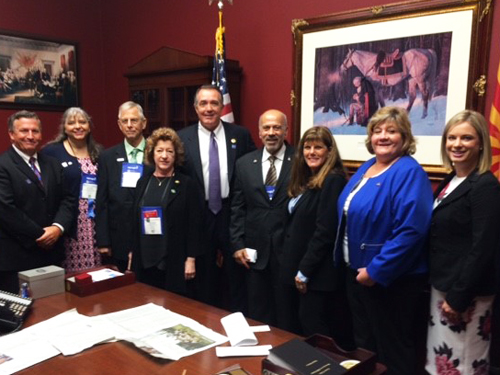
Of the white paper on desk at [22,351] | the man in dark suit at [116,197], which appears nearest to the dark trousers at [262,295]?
the man in dark suit at [116,197]

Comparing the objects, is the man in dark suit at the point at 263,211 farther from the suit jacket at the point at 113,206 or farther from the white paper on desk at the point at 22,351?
the white paper on desk at the point at 22,351

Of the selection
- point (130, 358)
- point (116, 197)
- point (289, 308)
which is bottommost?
point (289, 308)

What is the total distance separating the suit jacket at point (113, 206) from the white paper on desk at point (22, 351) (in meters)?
1.31

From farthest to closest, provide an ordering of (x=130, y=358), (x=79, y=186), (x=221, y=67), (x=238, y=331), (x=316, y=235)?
(x=221, y=67) < (x=79, y=186) < (x=316, y=235) < (x=238, y=331) < (x=130, y=358)

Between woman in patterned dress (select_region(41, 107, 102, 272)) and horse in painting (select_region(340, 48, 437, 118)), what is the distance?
1.89 meters

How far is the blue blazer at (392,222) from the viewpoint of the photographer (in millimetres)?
1920

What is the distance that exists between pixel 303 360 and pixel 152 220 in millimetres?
1483

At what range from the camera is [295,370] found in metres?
1.15

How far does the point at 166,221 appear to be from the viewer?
2479 mm

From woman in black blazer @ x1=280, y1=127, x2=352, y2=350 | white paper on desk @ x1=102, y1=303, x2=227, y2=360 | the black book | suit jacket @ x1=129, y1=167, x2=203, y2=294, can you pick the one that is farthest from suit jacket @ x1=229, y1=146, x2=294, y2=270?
the black book

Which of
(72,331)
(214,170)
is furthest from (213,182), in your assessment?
(72,331)

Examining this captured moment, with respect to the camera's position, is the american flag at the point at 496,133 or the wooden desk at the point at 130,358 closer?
the wooden desk at the point at 130,358

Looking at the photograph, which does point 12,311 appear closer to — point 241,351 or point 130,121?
point 241,351

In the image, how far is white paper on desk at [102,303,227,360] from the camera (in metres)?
1.43
